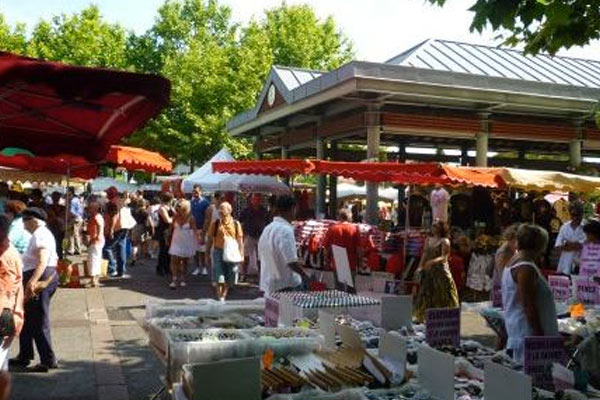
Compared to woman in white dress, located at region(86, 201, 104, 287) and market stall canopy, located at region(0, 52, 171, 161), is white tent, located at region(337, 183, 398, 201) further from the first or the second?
market stall canopy, located at region(0, 52, 171, 161)

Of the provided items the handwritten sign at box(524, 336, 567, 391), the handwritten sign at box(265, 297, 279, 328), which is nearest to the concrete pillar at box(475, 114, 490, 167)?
the handwritten sign at box(265, 297, 279, 328)

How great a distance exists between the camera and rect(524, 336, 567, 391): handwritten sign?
12.3 ft

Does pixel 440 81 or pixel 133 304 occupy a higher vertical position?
pixel 440 81

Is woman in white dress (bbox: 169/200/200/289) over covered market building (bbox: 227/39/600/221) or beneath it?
beneath

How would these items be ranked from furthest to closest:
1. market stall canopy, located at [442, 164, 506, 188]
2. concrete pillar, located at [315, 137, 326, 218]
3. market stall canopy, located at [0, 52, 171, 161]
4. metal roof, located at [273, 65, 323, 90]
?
metal roof, located at [273, 65, 323, 90]
concrete pillar, located at [315, 137, 326, 218]
market stall canopy, located at [442, 164, 506, 188]
market stall canopy, located at [0, 52, 171, 161]

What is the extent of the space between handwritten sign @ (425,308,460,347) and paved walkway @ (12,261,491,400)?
2.46 meters

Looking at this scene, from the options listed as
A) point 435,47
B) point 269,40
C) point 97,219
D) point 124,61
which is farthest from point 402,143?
point 124,61

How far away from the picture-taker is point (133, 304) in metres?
11.4

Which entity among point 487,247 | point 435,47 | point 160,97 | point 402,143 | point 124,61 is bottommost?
point 487,247

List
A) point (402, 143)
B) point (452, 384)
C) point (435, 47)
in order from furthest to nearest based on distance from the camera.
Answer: point (402, 143)
point (435, 47)
point (452, 384)

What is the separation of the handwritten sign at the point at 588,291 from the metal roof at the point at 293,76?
465 inches

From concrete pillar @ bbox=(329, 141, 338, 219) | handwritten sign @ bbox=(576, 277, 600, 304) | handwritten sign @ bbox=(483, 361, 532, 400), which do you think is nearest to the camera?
handwritten sign @ bbox=(483, 361, 532, 400)

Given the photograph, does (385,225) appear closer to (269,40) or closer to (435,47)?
(435,47)

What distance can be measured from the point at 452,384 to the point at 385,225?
37.5 feet
